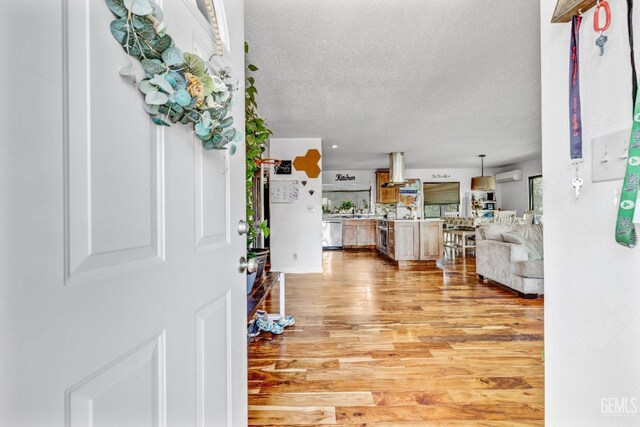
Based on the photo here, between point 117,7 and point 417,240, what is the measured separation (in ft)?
19.6

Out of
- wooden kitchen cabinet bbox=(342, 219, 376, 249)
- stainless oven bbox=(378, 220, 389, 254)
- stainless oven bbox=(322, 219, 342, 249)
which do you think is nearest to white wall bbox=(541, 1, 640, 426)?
stainless oven bbox=(378, 220, 389, 254)

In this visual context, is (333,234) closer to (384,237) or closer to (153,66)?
(384,237)

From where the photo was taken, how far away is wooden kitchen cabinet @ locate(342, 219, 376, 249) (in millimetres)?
8820

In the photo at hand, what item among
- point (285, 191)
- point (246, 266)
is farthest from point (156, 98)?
point (285, 191)

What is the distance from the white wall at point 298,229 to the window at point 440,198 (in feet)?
17.4

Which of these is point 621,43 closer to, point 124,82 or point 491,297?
point 124,82

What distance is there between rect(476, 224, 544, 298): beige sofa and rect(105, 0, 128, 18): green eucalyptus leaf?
4140 mm

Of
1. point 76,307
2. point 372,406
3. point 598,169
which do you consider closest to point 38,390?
point 76,307

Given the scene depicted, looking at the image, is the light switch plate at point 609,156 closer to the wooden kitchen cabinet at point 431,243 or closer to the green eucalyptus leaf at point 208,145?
the green eucalyptus leaf at point 208,145

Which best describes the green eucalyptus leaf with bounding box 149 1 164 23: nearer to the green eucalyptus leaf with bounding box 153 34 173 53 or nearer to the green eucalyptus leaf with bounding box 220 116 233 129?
the green eucalyptus leaf with bounding box 153 34 173 53

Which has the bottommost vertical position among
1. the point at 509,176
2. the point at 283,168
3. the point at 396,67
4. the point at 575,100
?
the point at 575,100

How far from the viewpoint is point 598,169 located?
0.82 meters

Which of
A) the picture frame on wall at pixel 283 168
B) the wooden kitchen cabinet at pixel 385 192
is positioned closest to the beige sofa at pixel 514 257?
the picture frame on wall at pixel 283 168

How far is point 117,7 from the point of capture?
0.55m
